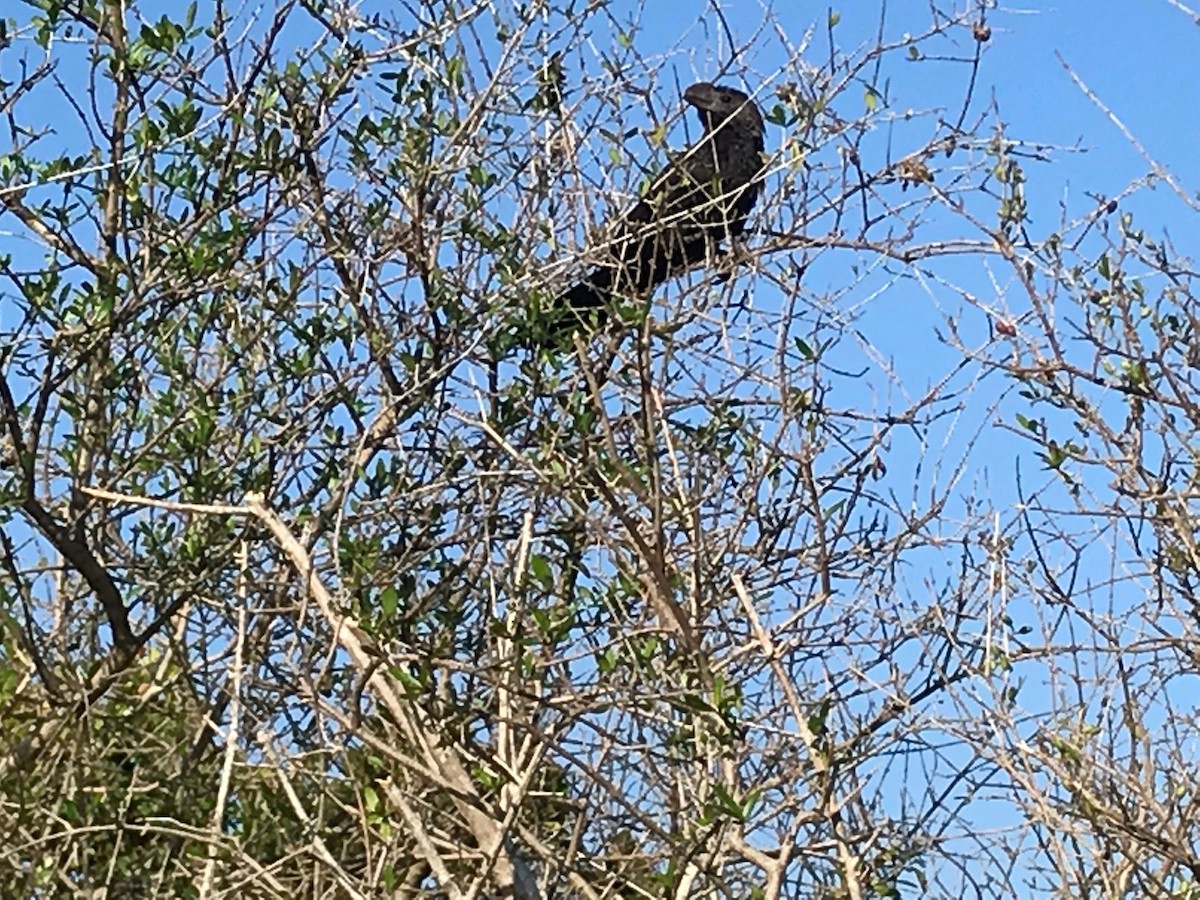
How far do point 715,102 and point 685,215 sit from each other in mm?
756

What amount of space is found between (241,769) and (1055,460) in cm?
198

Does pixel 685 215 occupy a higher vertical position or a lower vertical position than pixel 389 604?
higher

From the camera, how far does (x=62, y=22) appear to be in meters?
3.97

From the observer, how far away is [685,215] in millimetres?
4234

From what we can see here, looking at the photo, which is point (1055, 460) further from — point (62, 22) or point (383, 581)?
point (62, 22)

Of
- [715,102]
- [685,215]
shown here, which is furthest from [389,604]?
[715,102]

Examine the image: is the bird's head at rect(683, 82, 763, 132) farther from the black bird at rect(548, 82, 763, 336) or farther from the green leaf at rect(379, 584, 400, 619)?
the green leaf at rect(379, 584, 400, 619)

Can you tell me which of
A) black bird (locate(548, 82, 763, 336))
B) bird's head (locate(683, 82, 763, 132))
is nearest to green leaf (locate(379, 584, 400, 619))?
black bird (locate(548, 82, 763, 336))

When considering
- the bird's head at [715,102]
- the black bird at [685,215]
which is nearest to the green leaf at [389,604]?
the black bird at [685,215]

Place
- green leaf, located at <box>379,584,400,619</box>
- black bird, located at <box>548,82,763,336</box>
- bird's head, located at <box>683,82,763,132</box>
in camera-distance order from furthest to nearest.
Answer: bird's head, located at <box>683,82,763,132</box> → black bird, located at <box>548,82,763,336</box> → green leaf, located at <box>379,584,400,619</box>

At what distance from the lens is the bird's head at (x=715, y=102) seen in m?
4.76

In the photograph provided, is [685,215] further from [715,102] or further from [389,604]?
[389,604]

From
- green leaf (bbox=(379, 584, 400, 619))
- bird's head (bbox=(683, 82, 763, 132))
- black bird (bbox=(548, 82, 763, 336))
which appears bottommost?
green leaf (bbox=(379, 584, 400, 619))

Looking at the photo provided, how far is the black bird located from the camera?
4.23 meters
